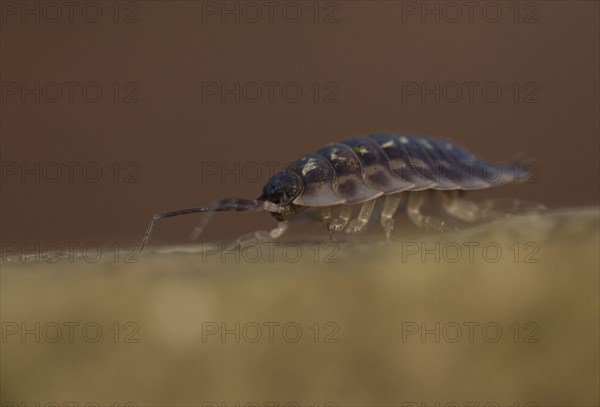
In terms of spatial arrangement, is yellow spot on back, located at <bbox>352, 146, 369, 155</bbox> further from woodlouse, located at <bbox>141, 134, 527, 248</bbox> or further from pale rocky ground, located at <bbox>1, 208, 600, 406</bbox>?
pale rocky ground, located at <bbox>1, 208, 600, 406</bbox>

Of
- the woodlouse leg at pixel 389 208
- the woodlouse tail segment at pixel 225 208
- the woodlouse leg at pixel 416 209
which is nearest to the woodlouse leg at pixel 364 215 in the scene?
the woodlouse leg at pixel 389 208

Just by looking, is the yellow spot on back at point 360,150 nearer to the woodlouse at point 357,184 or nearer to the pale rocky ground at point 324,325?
the woodlouse at point 357,184

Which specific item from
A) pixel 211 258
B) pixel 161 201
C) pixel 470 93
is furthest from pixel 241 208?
pixel 470 93

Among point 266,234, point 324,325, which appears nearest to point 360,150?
point 266,234

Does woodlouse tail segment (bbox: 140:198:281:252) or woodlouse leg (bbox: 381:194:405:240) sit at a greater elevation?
woodlouse tail segment (bbox: 140:198:281:252)

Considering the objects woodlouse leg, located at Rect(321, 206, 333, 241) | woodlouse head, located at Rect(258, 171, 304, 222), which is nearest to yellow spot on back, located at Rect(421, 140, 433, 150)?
woodlouse leg, located at Rect(321, 206, 333, 241)

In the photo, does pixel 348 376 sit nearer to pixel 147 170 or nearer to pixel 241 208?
pixel 241 208
